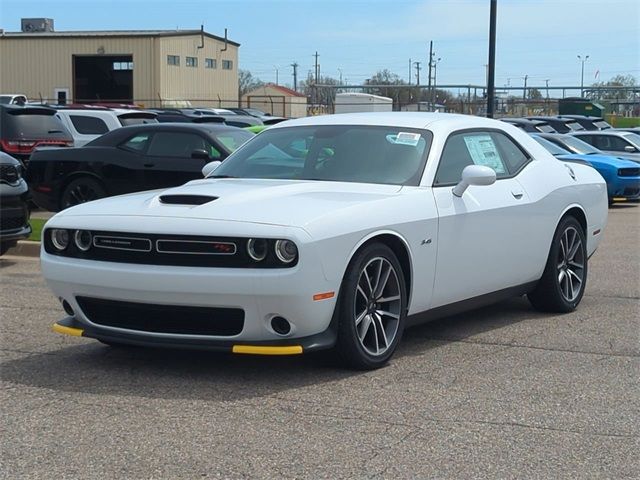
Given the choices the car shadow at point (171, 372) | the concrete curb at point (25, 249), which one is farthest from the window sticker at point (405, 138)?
the concrete curb at point (25, 249)

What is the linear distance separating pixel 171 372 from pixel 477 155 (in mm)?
2731

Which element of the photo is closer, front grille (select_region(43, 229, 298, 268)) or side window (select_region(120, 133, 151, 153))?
front grille (select_region(43, 229, 298, 268))

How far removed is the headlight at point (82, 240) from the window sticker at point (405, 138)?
2103 mm

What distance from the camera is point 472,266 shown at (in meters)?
6.38

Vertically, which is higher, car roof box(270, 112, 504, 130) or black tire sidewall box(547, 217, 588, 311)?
car roof box(270, 112, 504, 130)

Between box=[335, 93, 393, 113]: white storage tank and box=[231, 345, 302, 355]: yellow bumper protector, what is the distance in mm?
32256

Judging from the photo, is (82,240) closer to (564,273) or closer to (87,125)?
(564,273)

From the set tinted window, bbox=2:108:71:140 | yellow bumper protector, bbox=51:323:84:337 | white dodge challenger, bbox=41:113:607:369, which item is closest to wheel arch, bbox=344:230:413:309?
white dodge challenger, bbox=41:113:607:369

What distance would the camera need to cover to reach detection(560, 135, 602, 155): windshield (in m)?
19.9

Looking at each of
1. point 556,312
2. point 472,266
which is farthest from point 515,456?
point 556,312

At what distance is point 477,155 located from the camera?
689cm

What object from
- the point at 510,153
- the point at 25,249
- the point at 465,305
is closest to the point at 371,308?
the point at 465,305

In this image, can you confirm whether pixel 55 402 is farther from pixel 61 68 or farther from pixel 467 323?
pixel 61 68

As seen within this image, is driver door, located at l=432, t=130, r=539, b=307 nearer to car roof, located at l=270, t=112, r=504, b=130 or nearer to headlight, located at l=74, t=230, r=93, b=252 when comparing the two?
car roof, located at l=270, t=112, r=504, b=130
